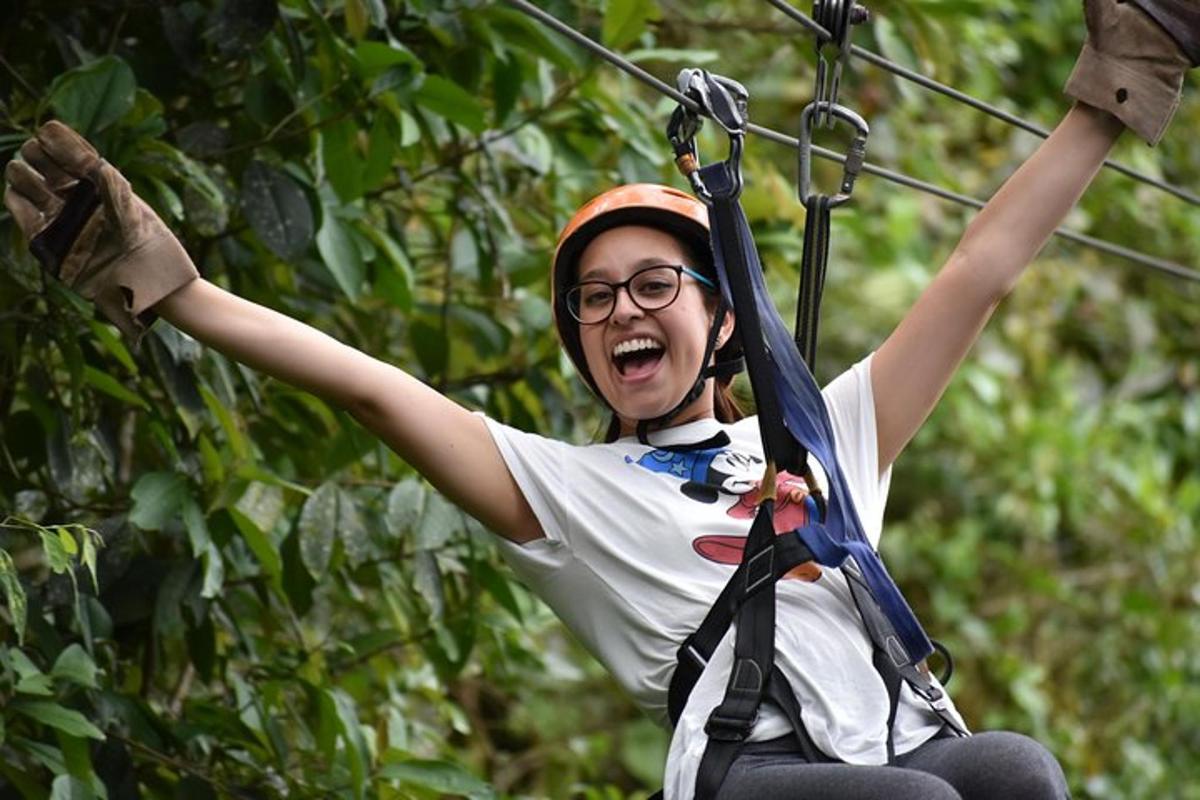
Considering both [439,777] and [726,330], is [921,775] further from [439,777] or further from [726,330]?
[439,777]

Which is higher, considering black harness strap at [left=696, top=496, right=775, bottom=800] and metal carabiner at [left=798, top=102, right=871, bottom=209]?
metal carabiner at [left=798, top=102, right=871, bottom=209]

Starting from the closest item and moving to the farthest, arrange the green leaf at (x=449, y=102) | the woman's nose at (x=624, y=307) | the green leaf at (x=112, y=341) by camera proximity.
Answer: the woman's nose at (x=624, y=307), the green leaf at (x=112, y=341), the green leaf at (x=449, y=102)

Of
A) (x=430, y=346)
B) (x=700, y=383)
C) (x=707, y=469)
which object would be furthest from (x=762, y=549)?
(x=430, y=346)

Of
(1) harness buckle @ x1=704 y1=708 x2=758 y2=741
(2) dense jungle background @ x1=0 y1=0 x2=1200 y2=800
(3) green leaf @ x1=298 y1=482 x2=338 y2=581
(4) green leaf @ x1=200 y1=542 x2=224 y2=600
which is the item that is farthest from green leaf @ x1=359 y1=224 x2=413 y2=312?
(1) harness buckle @ x1=704 y1=708 x2=758 y2=741

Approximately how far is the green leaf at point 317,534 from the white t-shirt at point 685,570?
0.77 meters

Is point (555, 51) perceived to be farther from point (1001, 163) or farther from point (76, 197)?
point (1001, 163)

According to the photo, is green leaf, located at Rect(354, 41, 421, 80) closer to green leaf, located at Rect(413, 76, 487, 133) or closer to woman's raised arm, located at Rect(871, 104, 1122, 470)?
green leaf, located at Rect(413, 76, 487, 133)

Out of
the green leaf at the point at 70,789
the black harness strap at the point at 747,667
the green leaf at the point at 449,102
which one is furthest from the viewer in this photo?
the green leaf at the point at 449,102

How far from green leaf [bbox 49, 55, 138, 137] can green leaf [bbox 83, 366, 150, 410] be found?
16.4 inches

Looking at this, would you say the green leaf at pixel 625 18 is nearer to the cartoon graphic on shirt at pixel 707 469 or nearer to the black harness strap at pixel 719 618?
the cartoon graphic on shirt at pixel 707 469

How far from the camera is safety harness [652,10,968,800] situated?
100.0 inches

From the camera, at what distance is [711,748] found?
2525 millimetres

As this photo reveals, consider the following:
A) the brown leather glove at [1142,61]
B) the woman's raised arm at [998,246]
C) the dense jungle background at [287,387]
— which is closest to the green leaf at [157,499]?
the dense jungle background at [287,387]

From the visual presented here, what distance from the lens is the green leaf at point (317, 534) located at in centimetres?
349
